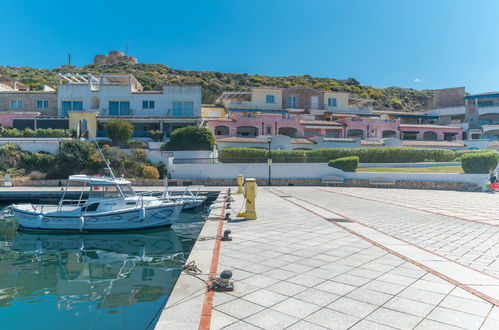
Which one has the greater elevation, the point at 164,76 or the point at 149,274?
the point at 164,76

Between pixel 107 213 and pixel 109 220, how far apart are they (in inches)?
13.9

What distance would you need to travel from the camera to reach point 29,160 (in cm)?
3084

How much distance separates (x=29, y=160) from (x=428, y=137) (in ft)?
184

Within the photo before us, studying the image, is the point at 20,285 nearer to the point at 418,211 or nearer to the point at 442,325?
the point at 442,325

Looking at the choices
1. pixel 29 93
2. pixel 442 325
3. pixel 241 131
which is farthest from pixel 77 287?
pixel 29 93

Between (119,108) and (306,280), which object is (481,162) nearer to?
(306,280)

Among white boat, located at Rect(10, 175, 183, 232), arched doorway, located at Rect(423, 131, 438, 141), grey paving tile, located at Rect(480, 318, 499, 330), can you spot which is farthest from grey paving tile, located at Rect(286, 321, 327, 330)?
arched doorway, located at Rect(423, 131, 438, 141)

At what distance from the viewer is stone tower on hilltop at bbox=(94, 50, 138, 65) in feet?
343

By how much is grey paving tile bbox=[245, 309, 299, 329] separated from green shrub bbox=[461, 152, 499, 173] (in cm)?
3094

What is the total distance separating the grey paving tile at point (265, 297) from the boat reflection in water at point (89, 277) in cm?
228

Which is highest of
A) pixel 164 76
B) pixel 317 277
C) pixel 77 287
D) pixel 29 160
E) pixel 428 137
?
pixel 164 76

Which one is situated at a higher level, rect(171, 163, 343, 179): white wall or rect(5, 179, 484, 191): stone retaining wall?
rect(171, 163, 343, 179): white wall

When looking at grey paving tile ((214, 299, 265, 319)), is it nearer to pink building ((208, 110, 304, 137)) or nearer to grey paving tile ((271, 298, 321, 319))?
grey paving tile ((271, 298, 321, 319))

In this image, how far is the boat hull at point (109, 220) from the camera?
14.5 meters
